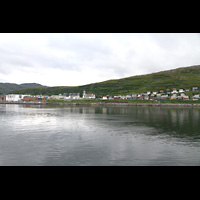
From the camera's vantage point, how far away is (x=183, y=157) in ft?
58.7
